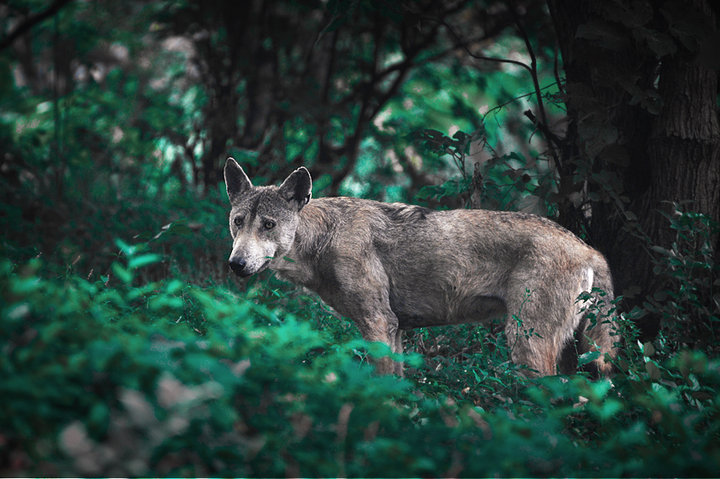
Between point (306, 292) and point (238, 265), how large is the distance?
1601 millimetres

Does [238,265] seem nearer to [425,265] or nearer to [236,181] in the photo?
[236,181]

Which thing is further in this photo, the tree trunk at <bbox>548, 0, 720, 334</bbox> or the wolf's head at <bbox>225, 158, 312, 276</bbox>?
the tree trunk at <bbox>548, 0, 720, 334</bbox>

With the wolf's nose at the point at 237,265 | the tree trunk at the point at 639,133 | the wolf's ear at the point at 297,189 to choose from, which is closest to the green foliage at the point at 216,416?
the wolf's nose at the point at 237,265

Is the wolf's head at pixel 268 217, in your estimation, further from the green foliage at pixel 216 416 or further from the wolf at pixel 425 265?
the green foliage at pixel 216 416

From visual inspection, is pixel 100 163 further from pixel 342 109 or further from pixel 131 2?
pixel 131 2

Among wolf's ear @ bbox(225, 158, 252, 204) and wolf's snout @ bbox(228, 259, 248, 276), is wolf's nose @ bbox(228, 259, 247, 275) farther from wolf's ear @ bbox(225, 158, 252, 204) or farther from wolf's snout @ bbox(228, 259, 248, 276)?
wolf's ear @ bbox(225, 158, 252, 204)

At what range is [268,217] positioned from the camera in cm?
468

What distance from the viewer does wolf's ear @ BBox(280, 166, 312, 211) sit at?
480 cm

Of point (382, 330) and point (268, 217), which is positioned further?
point (268, 217)

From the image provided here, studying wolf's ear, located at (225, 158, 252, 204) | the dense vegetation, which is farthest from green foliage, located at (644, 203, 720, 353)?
wolf's ear, located at (225, 158, 252, 204)

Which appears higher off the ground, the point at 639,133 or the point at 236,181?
the point at 639,133

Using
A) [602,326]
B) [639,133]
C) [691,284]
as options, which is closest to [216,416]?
[602,326]

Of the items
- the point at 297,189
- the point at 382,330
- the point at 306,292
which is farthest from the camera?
the point at 306,292

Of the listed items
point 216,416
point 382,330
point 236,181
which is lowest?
point 382,330
